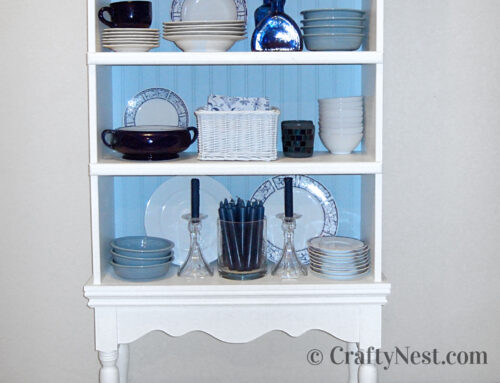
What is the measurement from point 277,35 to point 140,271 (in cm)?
75

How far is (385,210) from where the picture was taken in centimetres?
222

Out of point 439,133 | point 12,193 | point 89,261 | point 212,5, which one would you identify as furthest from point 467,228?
point 12,193

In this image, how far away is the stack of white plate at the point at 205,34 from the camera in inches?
71.9

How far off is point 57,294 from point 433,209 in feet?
4.10

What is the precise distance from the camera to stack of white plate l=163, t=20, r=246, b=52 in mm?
1826

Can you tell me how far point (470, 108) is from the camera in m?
2.19

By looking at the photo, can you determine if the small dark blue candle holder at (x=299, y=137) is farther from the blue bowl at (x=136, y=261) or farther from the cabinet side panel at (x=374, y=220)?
the blue bowl at (x=136, y=261)

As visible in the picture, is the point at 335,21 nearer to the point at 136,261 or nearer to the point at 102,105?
the point at 102,105

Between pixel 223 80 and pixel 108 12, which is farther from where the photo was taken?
pixel 223 80

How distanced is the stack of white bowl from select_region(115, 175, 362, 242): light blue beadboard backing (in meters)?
0.20

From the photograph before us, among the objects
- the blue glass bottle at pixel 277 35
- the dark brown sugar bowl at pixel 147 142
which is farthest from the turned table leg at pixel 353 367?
the blue glass bottle at pixel 277 35

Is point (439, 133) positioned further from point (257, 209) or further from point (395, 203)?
point (257, 209)

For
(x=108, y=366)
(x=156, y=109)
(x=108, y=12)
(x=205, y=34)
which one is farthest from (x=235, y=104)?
(x=108, y=366)

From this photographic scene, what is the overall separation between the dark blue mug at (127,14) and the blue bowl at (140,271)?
655mm
